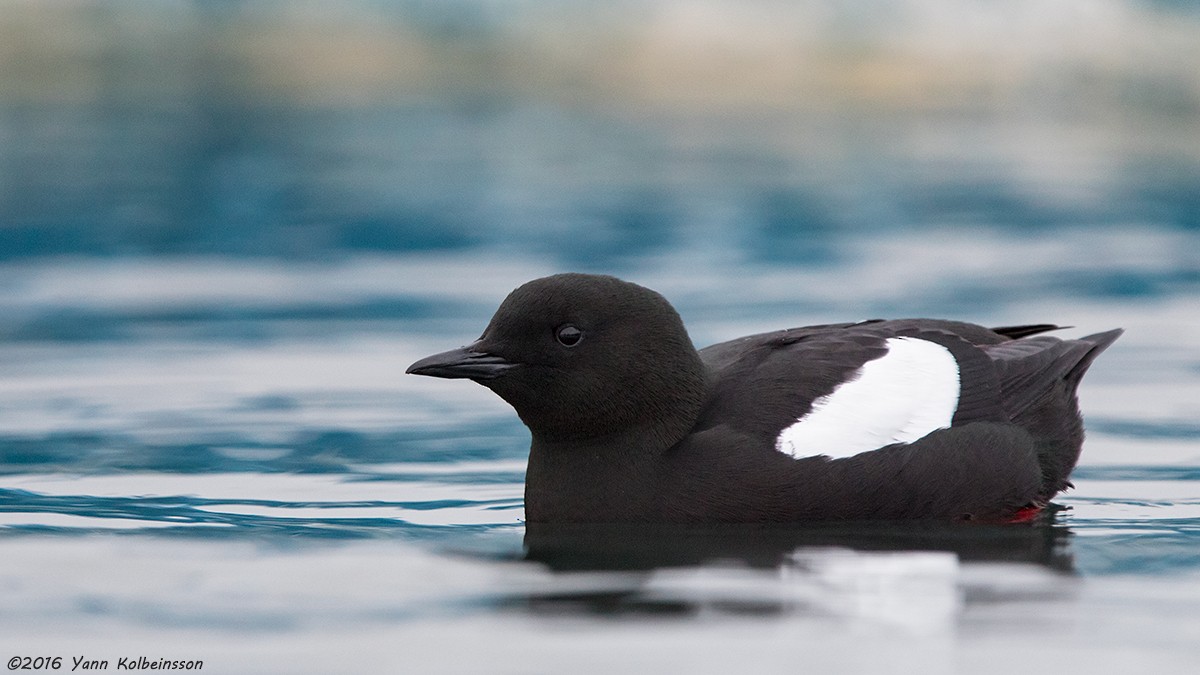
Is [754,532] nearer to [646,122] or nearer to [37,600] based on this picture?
[37,600]

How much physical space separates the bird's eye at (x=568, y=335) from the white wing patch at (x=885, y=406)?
719 millimetres

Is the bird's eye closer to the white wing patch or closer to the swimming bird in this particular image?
the swimming bird

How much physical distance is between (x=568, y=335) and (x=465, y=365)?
36 cm

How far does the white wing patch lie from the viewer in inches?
250

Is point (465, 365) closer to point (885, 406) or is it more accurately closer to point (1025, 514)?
point (885, 406)

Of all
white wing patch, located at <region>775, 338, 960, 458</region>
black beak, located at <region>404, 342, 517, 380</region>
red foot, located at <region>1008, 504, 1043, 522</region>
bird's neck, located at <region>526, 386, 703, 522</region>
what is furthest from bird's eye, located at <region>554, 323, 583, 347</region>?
red foot, located at <region>1008, 504, 1043, 522</region>

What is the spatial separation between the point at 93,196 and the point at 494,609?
32.4 feet

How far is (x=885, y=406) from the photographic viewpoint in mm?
6555

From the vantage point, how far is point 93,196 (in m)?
14.5

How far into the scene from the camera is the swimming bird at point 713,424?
6.30 meters
